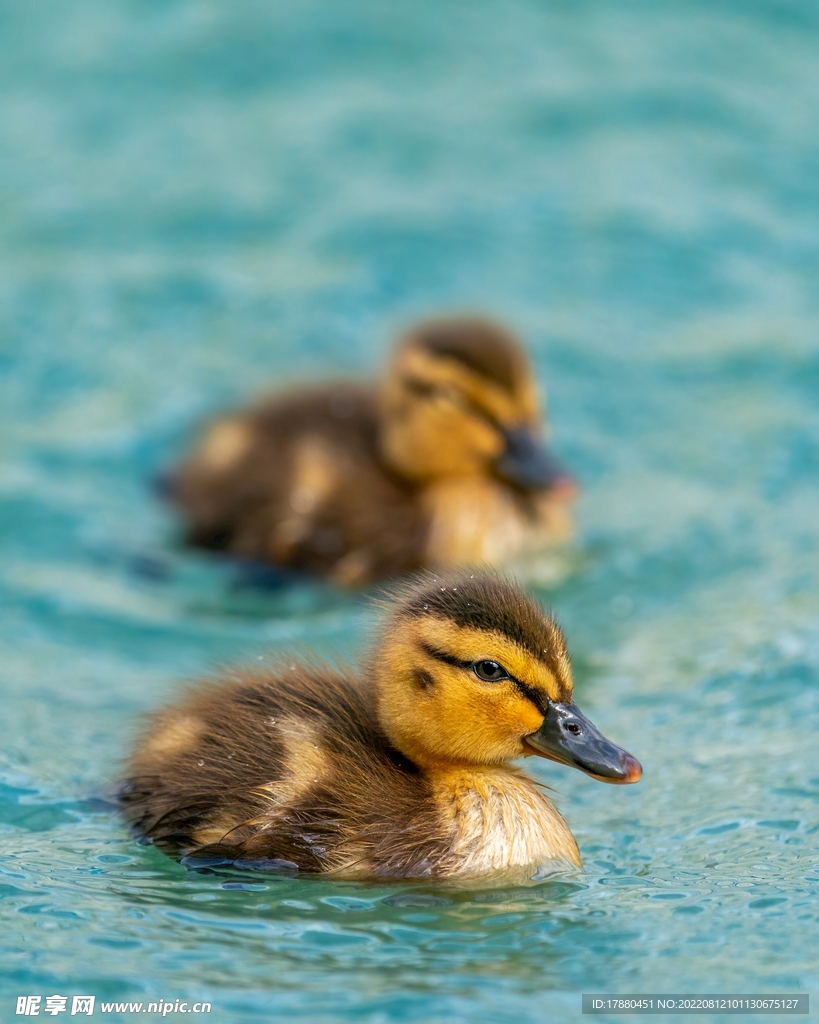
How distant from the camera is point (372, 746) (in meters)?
3.97

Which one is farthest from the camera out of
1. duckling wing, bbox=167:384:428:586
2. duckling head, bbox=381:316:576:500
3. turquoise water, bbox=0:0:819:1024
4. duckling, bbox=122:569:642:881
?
duckling head, bbox=381:316:576:500

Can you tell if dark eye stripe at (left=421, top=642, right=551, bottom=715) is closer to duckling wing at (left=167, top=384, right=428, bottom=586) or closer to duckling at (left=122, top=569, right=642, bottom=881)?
duckling at (left=122, top=569, right=642, bottom=881)

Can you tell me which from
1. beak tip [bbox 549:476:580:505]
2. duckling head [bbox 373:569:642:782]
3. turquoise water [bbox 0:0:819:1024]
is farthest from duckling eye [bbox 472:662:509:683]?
beak tip [bbox 549:476:580:505]

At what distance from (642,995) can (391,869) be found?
2.38 ft

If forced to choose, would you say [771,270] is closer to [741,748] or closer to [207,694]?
[741,748]

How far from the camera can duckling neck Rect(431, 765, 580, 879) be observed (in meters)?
3.79

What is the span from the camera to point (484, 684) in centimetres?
385

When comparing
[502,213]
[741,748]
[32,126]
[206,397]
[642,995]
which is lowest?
[642,995]

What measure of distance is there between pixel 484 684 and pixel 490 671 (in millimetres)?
33

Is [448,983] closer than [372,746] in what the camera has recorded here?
Yes

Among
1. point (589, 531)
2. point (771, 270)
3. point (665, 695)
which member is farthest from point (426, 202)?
point (665, 695)

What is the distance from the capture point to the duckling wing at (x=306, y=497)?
246 inches

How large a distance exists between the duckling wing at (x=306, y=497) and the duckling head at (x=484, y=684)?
229 centimetres

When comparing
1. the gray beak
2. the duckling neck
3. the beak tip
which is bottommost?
the duckling neck
